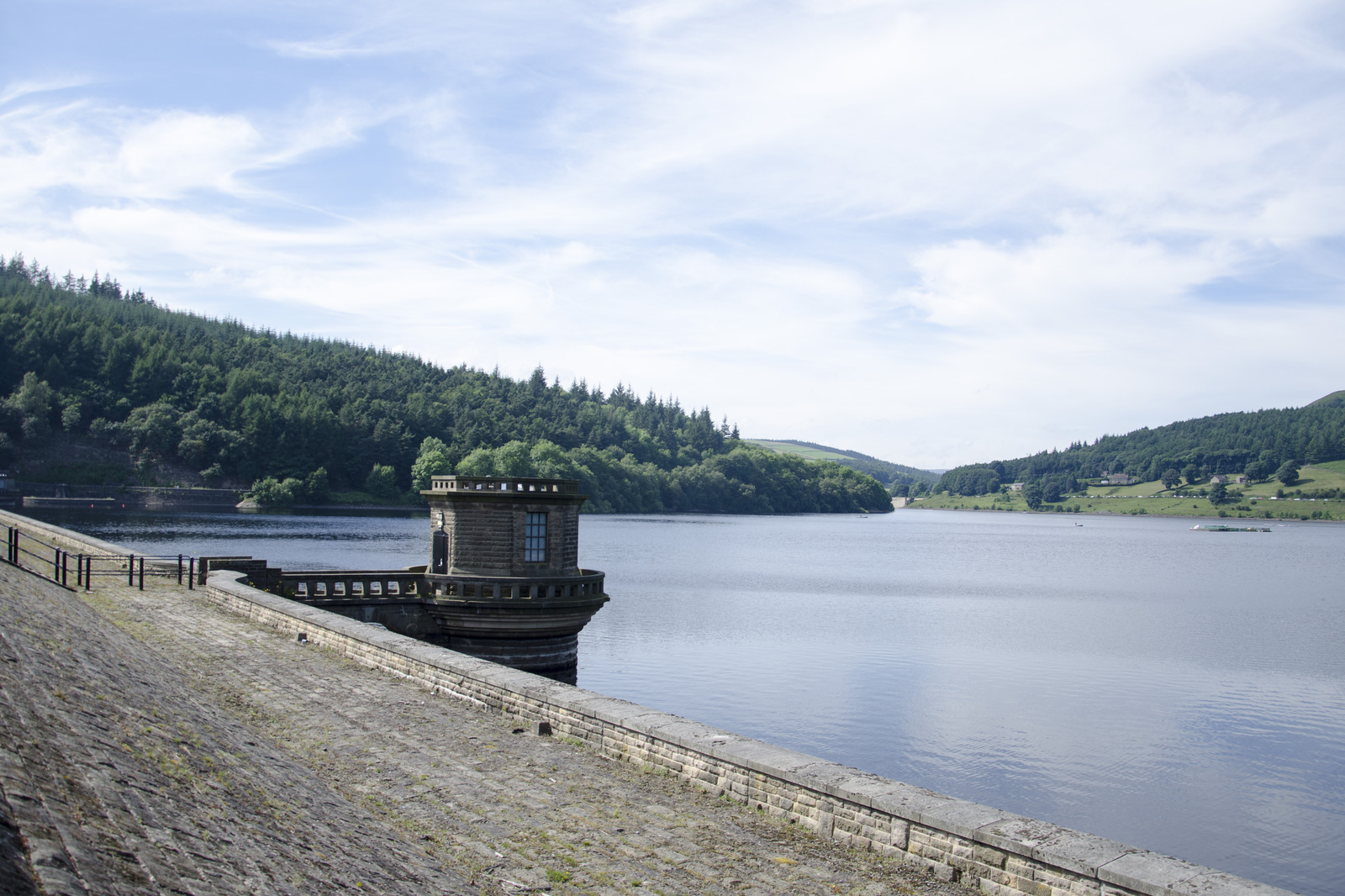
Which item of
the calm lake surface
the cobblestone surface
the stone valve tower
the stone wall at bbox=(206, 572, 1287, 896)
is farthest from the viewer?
the stone valve tower

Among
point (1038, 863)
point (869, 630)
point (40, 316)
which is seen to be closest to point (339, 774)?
point (1038, 863)

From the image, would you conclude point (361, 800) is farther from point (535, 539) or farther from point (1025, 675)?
point (1025, 675)

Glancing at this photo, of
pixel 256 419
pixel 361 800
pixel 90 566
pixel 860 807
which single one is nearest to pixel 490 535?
pixel 90 566

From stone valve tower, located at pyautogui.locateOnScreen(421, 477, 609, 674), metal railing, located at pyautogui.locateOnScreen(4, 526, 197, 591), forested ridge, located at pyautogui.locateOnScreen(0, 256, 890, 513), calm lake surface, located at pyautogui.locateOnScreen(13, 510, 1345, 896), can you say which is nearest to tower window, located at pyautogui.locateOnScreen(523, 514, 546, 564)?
stone valve tower, located at pyautogui.locateOnScreen(421, 477, 609, 674)

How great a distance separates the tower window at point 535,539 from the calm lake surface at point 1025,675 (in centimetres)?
622

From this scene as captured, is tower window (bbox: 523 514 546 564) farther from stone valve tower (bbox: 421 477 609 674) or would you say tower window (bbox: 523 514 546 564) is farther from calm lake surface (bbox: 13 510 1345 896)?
calm lake surface (bbox: 13 510 1345 896)

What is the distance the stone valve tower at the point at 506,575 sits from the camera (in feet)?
83.6

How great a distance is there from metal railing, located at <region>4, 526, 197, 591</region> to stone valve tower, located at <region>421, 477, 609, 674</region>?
6636 mm

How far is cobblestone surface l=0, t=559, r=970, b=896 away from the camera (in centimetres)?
600

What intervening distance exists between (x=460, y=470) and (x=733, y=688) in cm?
10559

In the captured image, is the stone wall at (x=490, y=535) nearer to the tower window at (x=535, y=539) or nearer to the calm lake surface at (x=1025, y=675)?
the tower window at (x=535, y=539)

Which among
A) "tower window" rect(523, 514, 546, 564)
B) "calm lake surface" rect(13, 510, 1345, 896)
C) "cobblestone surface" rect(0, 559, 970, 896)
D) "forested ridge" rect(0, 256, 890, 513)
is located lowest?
"calm lake surface" rect(13, 510, 1345, 896)

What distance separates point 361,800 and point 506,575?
55.3ft

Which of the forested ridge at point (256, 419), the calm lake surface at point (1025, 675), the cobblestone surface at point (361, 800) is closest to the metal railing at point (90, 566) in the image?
the cobblestone surface at point (361, 800)
